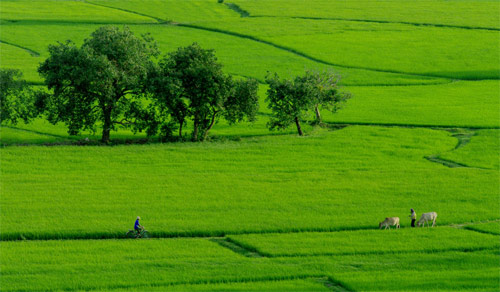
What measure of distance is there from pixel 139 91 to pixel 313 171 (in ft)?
49.5

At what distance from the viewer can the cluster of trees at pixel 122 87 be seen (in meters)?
51.8

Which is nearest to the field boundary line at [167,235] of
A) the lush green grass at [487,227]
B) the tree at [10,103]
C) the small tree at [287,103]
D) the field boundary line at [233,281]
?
the field boundary line at [233,281]

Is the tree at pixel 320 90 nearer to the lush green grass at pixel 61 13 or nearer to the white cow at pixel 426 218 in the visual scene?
the white cow at pixel 426 218

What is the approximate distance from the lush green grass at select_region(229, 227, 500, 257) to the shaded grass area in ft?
2.64

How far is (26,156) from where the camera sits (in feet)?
157

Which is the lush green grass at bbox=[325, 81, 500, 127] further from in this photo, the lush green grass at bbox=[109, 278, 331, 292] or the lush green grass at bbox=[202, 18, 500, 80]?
the lush green grass at bbox=[109, 278, 331, 292]

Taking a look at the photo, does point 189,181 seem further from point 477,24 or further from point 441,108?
point 477,24

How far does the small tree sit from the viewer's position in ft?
188

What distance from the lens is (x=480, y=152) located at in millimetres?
52219

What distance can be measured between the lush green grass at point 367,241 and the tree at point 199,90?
72.1 ft

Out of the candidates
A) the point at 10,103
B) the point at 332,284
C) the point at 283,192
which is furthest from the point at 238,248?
the point at 10,103

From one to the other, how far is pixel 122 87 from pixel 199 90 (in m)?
5.32

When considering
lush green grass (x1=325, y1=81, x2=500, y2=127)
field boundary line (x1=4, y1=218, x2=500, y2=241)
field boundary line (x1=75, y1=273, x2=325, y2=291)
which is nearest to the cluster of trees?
lush green grass (x1=325, y1=81, x2=500, y2=127)

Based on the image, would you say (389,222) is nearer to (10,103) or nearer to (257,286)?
(257,286)
